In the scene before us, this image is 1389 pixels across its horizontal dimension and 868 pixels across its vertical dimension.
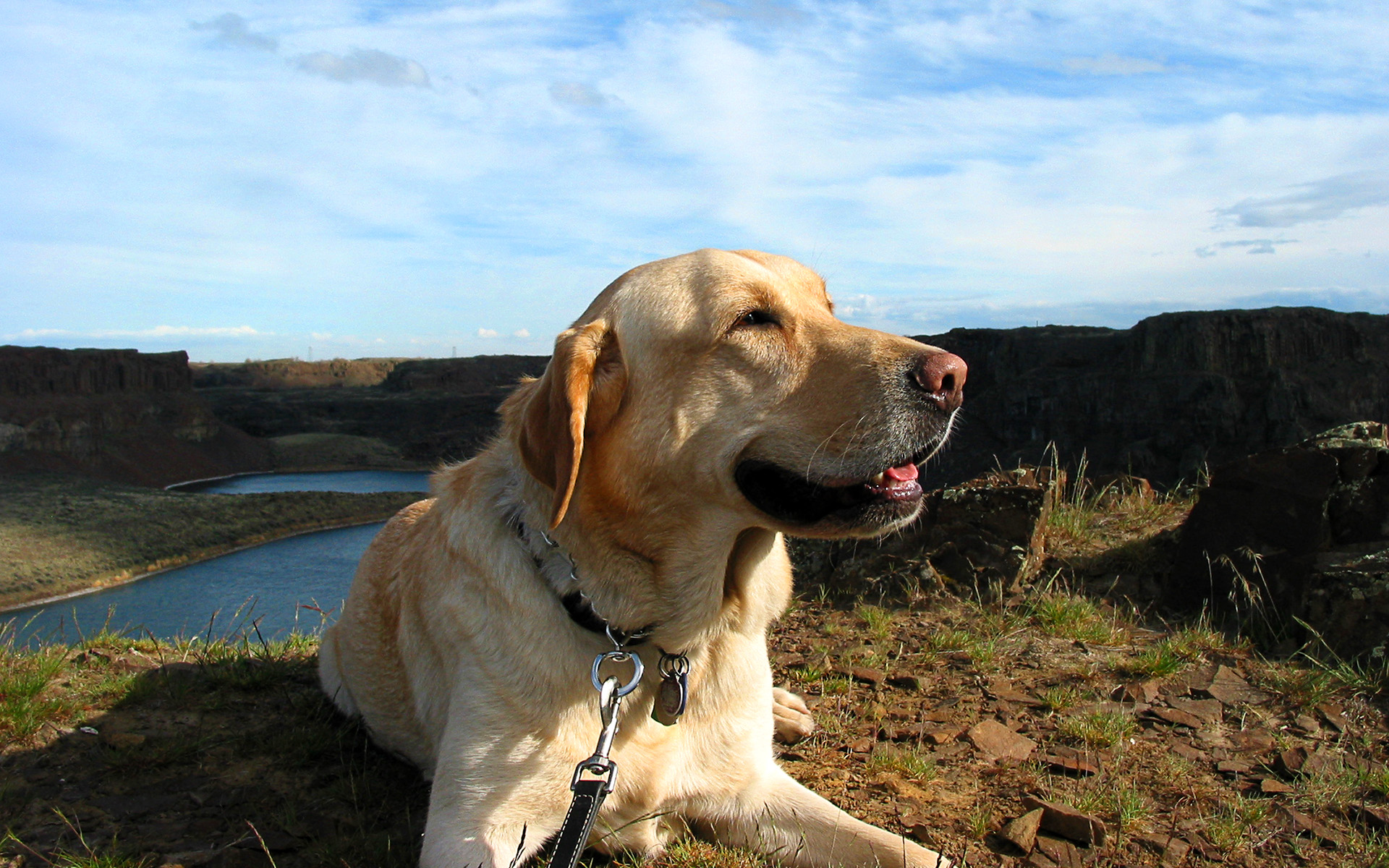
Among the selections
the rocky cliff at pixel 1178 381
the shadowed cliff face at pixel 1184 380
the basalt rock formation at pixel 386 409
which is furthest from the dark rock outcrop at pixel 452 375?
the shadowed cliff face at pixel 1184 380

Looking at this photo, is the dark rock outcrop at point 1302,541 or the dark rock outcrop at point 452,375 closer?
the dark rock outcrop at point 1302,541

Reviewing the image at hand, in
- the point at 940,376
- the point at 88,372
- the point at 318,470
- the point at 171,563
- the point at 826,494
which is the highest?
the point at 88,372

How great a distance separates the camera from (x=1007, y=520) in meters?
5.33

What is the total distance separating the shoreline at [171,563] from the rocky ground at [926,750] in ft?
136

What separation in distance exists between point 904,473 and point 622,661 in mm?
1047

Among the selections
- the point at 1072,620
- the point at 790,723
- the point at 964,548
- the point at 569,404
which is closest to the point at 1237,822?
the point at 790,723

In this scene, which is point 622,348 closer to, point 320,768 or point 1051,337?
point 320,768

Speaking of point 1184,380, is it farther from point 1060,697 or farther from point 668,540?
point 668,540

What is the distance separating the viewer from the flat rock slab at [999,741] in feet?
10.6

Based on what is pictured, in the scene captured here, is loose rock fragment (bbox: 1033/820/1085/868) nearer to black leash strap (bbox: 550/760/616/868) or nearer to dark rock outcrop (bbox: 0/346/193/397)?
black leash strap (bbox: 550/760/616/868)

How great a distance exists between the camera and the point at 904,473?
2.49m

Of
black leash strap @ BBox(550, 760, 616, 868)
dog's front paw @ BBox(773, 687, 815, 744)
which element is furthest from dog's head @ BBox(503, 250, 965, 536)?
dog's front paw @ BBox(773, 687, 815, 744)

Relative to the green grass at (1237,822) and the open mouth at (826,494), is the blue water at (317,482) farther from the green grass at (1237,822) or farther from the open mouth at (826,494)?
the green grass at (1237,822)

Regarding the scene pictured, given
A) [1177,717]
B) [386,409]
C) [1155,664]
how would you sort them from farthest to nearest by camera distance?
1. [386,409]
2. [1155,664]
3. [1177,717]
